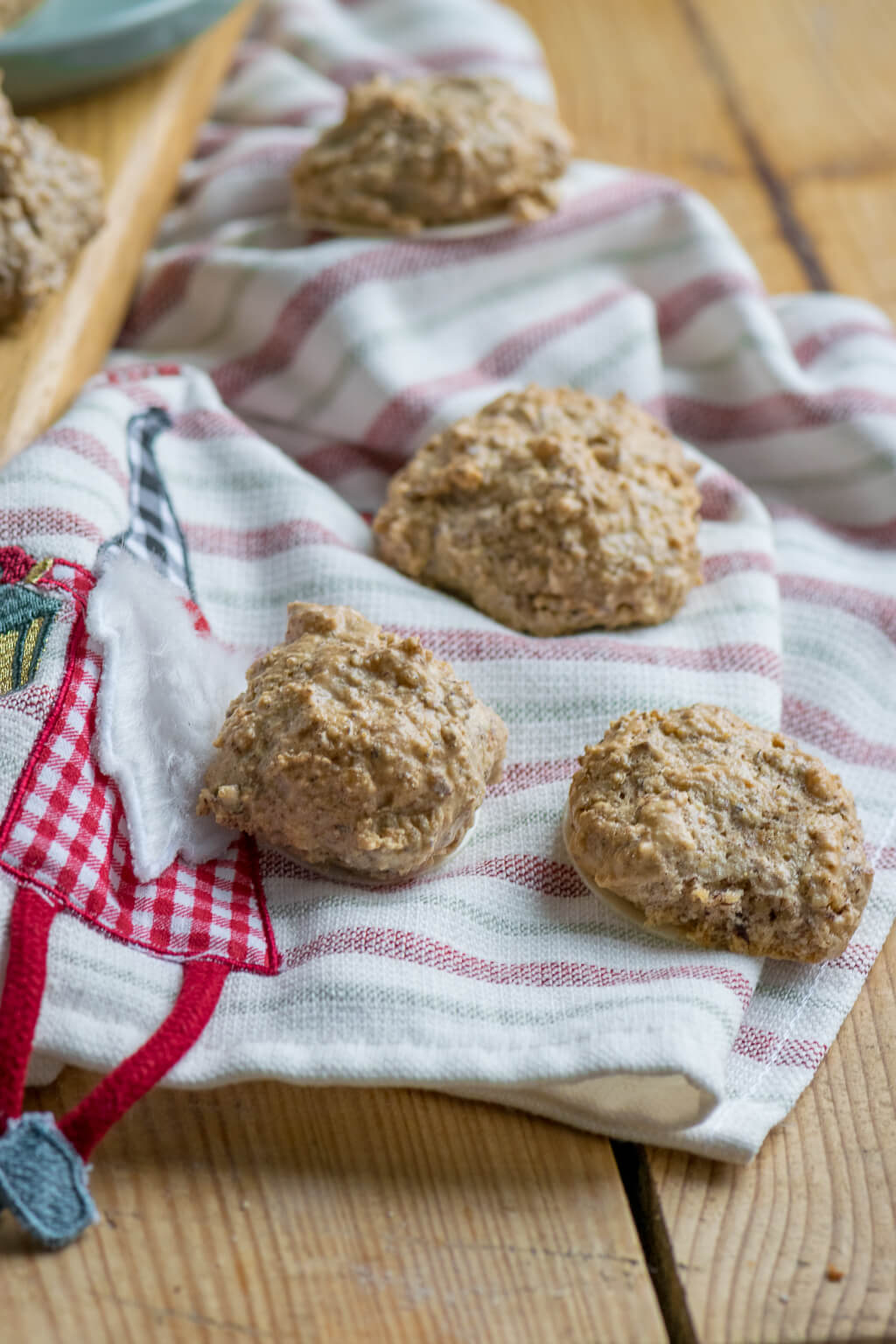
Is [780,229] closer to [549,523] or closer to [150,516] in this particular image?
[549,523]

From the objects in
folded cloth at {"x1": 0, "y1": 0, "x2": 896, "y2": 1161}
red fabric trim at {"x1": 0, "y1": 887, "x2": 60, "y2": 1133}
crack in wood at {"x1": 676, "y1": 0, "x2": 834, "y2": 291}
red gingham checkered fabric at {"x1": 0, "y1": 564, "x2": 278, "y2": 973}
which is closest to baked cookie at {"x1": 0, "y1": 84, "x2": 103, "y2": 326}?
folded cloth at {"x1": 0, "y1": 0, "x2": 896, "y2": 1161}

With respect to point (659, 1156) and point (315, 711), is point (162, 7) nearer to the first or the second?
point (315, 711)

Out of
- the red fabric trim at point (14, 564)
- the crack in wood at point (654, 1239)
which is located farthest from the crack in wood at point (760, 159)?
the crack in wood at point (654, 1239)

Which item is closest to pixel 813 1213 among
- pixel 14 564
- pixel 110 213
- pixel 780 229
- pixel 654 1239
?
pixel 654 1239

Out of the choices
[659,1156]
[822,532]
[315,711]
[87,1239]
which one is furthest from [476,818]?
[822,532]

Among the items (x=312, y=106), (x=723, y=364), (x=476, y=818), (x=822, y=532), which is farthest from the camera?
(x=312, y=106)

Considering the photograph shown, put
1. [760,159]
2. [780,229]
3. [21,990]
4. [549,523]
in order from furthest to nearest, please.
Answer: [760,159], [780,229], [549,523], [21,990]
